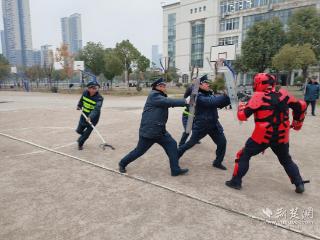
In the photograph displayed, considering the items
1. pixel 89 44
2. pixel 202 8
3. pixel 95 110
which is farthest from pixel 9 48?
pixel 95 110

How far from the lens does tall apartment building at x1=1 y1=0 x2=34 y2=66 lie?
11801 centimetres

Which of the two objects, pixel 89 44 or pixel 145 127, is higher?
pixel 89 44

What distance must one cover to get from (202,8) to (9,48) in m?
94.4

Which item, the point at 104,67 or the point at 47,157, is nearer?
the point at 47,157

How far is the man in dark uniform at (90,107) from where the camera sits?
606 cm

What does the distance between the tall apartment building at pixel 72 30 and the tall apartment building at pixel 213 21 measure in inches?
3068

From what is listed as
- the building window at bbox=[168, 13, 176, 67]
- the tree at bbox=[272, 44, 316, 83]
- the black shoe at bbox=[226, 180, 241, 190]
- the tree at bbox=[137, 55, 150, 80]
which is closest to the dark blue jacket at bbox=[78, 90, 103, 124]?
the black shoe at bbox=[226, 180, 241, 190]

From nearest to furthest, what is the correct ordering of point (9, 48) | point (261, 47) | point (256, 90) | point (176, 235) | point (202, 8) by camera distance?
1. point (176, 235)
2. point (256, 90)
3. point (261, 47)
4. point (202, 8)
5. point (9, 48)

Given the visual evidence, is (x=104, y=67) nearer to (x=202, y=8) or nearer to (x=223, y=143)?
(x=223, y=143)

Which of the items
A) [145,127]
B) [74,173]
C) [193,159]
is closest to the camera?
[145,127]

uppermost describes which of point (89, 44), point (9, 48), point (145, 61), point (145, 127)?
point (9, 48)

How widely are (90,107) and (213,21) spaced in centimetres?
5913

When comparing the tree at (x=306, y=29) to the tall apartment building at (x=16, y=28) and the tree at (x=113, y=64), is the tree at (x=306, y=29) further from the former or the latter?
the tall apartment building at (x=16, y=28)

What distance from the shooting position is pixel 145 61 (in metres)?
32.9
